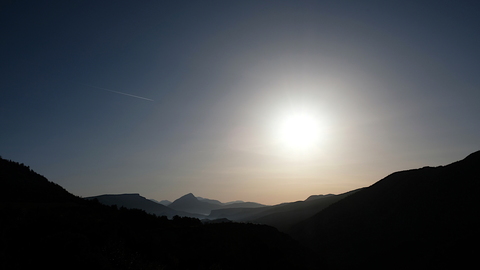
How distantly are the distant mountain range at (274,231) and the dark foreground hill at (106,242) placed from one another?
0.32 ft

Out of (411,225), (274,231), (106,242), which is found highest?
(411,225)

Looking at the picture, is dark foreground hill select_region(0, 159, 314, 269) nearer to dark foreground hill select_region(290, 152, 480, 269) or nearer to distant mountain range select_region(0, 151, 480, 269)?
distant mountain range select_region(0, 151, 480, 269)

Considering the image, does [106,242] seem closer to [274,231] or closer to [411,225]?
[274,231]

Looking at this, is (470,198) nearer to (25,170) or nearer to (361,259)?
(361,259)

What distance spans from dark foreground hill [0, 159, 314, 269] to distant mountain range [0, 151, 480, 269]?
98 mm

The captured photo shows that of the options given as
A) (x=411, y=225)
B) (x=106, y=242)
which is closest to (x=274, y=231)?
(x=411, y=225)

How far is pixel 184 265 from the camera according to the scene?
2134cm

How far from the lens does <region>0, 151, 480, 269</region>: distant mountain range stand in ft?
52.9

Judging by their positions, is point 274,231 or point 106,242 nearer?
point 106,242

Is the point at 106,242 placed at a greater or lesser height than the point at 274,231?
greater

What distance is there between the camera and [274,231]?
5200 centimetres

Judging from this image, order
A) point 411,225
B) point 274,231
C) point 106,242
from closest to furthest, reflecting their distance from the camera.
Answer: point 106,242 → point 411,225 → point 274,231

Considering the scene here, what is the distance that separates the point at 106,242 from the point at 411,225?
56.3 m

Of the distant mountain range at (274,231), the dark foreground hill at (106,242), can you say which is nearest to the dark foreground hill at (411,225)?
the distant mountain range at (274,231)
